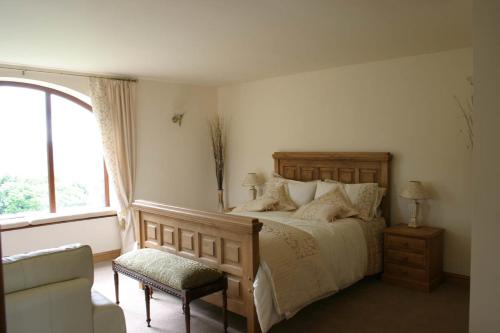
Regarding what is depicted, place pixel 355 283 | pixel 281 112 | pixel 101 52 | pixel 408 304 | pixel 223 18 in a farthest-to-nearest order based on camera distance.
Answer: pixel 281 112 → pixel 355 283 → pixel 101 52 → pixel 408 304 → pixel 223 18

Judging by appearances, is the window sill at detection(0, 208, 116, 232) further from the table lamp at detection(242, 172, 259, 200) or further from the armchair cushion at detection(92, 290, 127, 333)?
the armchair cushion at detection(92, 290, 127, 333)

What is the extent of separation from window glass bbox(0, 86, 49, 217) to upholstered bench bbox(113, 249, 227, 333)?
2.06 m

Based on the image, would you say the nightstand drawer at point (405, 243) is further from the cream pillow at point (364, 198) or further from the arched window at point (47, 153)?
the arched window at point (47, 153)

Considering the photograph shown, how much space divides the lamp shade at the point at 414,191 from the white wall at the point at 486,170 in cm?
169

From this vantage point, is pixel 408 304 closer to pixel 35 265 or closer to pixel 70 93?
pixel 35 265

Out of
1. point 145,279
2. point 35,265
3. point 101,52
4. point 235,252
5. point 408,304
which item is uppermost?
point 101,52

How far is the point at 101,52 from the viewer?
381cm

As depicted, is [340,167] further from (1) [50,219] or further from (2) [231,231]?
(1) [50,219]

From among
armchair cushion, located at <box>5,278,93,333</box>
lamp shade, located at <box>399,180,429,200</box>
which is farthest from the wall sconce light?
armchair cushion, located at <box>5,278,93,333</box>

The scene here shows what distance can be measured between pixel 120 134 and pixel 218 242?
8.14 feet

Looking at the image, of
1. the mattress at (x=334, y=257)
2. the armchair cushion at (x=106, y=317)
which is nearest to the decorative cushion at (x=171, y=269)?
the mattress at (x=334, y=257)

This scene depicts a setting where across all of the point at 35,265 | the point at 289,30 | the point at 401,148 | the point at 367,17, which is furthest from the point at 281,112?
the point at 35,265

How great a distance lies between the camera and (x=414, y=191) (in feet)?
13.1

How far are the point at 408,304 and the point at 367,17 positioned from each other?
243cm
